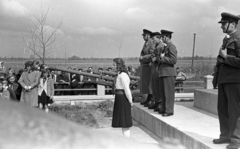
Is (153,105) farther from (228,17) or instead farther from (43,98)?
(228,17)

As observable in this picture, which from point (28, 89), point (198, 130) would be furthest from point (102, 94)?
point (198, 130)

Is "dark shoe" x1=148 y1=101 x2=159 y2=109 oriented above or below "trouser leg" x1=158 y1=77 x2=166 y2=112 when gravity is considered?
below

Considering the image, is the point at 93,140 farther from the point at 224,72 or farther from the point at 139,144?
the point at 224,72

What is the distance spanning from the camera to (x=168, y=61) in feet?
20.0

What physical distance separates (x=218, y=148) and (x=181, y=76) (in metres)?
10.8

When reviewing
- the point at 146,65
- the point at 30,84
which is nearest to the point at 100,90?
the point at 146,65

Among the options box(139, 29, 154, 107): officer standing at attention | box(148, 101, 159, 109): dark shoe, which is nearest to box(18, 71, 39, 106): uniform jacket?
box(139, 29, 154, 107): officer standing at attention

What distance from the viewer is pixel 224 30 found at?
12.2ft

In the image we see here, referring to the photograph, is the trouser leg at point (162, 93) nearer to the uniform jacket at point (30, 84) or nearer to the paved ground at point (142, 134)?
the paved ground at point (142, 134)

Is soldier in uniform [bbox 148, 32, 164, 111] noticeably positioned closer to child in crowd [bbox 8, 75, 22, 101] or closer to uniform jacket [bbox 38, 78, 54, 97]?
uniform jacket [bbox 38, 78, 54, 97]

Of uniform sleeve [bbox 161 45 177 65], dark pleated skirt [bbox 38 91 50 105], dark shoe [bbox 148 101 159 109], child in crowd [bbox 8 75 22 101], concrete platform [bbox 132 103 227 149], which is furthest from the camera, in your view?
dark pleated skirt [bbox 38 91 50 105]

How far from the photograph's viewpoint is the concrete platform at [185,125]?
4559mm

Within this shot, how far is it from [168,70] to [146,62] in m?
1.37

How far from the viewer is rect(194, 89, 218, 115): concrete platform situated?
659cm
